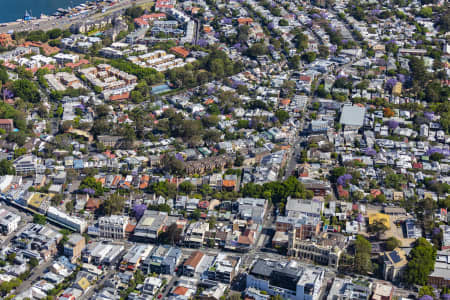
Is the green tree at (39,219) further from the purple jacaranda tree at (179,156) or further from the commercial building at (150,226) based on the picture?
the purple jacaranda tree at (179,156)

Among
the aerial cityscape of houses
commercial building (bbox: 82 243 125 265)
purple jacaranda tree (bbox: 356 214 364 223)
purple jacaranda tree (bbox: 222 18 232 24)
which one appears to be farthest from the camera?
purple jacaranda tree (bbox: 222 18 232 24)

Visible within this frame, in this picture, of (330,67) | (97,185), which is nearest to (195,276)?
(97,185)

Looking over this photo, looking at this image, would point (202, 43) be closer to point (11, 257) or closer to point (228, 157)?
point (228, 157)

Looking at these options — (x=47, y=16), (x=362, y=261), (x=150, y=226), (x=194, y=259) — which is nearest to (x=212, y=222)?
(x=150, y=226)

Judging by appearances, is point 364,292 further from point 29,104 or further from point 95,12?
point 95,12

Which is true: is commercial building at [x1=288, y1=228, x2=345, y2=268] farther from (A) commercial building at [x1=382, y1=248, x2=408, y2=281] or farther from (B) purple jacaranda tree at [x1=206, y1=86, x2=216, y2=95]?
(B) purple jacaranda tree at [x1=206, y1=86, x2=216, y2=95]

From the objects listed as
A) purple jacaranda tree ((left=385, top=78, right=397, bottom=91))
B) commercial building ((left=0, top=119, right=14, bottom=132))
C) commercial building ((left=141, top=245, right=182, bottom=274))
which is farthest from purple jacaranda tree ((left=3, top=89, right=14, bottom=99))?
purple jacaranda tree ((left=385, top=78, right=397, bottom=91))
